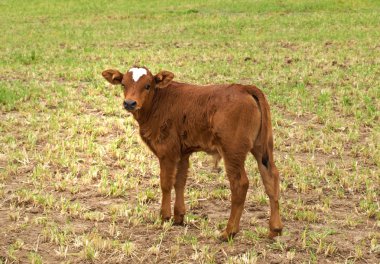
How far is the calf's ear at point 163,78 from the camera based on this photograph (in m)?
7.21

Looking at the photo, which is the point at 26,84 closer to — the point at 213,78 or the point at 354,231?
the point at 213,78

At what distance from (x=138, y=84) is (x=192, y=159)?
3.04 meters

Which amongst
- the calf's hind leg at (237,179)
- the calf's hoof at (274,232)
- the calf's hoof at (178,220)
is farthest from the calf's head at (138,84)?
the calf's hoof at (274,232)

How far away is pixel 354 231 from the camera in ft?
23.1

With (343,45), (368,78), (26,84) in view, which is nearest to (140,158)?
(26,84)

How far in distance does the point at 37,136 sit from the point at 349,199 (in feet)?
17.4

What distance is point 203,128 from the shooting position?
685 centimetres

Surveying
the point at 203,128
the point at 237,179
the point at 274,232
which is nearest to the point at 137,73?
the point at 203,128

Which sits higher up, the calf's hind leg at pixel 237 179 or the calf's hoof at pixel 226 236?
the calf's hind leg at pixel 237 179

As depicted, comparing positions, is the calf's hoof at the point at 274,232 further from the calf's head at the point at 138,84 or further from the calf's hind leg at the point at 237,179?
the calf's head at the point at 138,84

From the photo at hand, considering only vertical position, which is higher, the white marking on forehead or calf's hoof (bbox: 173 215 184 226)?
the white marking on forehead

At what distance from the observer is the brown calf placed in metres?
6.54

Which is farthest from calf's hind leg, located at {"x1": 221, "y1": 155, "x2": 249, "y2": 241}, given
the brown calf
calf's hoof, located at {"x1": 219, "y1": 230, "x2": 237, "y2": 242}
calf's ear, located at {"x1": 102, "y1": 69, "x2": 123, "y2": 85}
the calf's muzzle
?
calf's ear, located at {"x1": 102, "y1": 69, "x2": 123, "y2": 85}

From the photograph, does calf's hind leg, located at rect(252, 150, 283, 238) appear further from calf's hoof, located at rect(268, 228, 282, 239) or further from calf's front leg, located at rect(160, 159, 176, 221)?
calf's front leg, located at rect(160, 159, 176, 221)
